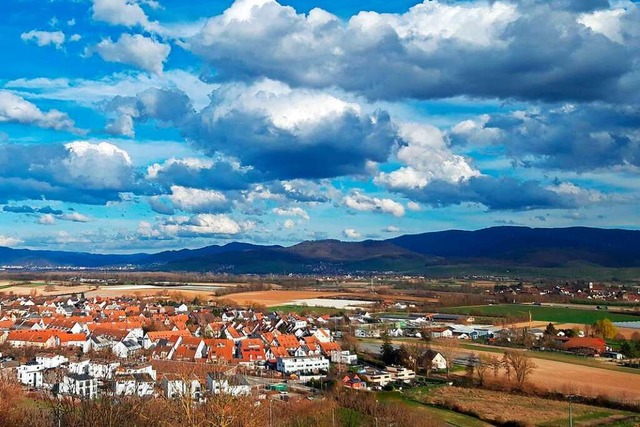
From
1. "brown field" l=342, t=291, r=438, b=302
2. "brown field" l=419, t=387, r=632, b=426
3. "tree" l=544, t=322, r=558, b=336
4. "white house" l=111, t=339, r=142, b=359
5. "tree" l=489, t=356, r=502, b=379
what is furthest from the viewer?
"brown field" l=342, t=291, r=438, b=302

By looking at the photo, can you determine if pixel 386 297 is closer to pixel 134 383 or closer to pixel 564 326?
pixel 564 326

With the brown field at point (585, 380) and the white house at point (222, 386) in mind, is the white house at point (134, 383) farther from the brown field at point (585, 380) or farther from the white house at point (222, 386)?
the brown field at point (585, 380)

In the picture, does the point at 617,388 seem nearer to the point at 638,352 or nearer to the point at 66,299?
the point at 638,352

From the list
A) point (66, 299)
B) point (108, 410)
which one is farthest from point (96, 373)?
point (66, 299)

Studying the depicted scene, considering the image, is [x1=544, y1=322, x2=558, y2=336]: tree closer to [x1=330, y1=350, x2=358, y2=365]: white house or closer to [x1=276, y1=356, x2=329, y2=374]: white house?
[x1=330, y1=350, x2=358, y2=365]: white house

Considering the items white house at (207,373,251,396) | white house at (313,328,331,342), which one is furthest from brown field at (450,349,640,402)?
white house at (207,373,251,396)

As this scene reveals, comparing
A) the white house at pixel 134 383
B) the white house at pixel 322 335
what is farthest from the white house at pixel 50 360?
the white house at pixel 322 335
